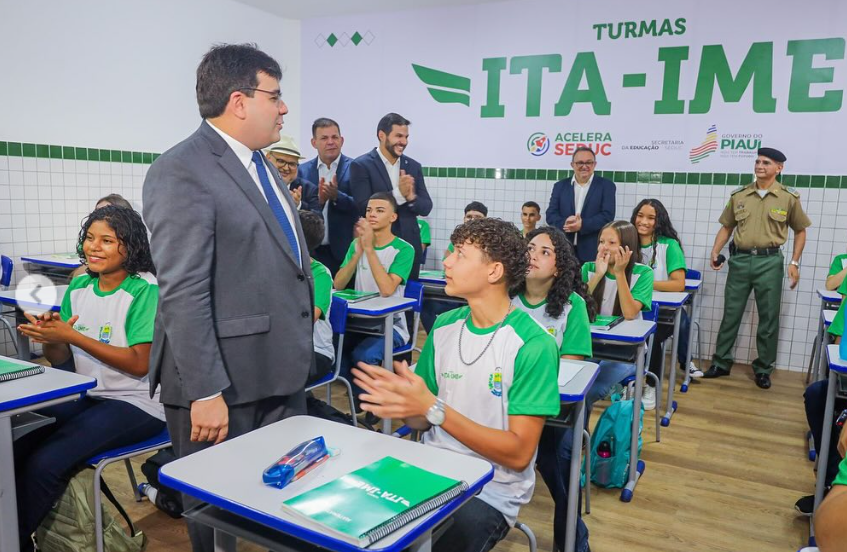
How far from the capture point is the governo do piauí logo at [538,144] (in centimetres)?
589

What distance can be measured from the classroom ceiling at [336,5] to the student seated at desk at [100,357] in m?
4.62

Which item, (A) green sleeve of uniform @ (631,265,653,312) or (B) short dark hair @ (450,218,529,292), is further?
(A) green sleeve of uniform @ (631,265,653,312)

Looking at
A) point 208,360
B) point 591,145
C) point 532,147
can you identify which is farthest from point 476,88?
point 208,360

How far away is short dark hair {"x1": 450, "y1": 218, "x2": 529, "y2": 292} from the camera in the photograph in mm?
1728

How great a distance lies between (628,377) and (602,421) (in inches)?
11.1

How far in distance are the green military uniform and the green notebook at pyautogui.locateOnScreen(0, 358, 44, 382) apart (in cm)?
469

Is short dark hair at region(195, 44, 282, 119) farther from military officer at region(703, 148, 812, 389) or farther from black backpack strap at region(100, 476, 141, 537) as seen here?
military officer at region(703, 148, 812, 389)

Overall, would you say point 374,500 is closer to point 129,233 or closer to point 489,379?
point 489,379

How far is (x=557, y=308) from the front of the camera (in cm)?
253

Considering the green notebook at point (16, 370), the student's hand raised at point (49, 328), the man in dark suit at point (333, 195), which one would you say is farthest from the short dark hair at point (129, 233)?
the man in dark suit at point (333, 195)

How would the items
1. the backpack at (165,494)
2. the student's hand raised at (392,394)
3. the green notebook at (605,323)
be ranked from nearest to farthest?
the student's hand raised at (392,394) → the backpack at (165,494) → the green notebook at (605,323)

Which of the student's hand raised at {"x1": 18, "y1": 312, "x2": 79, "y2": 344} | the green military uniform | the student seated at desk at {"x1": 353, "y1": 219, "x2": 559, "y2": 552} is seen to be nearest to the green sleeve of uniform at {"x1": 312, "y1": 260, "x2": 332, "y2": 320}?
the student's hand raised at {"x1": 18, "y1": 312, "x2": 79, "y2": 344}

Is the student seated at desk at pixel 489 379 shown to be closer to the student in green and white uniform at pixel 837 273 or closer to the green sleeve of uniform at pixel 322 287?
the green sleeve of uniform at pixel 322 287

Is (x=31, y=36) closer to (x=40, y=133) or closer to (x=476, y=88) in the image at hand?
(x=40, y=133)
